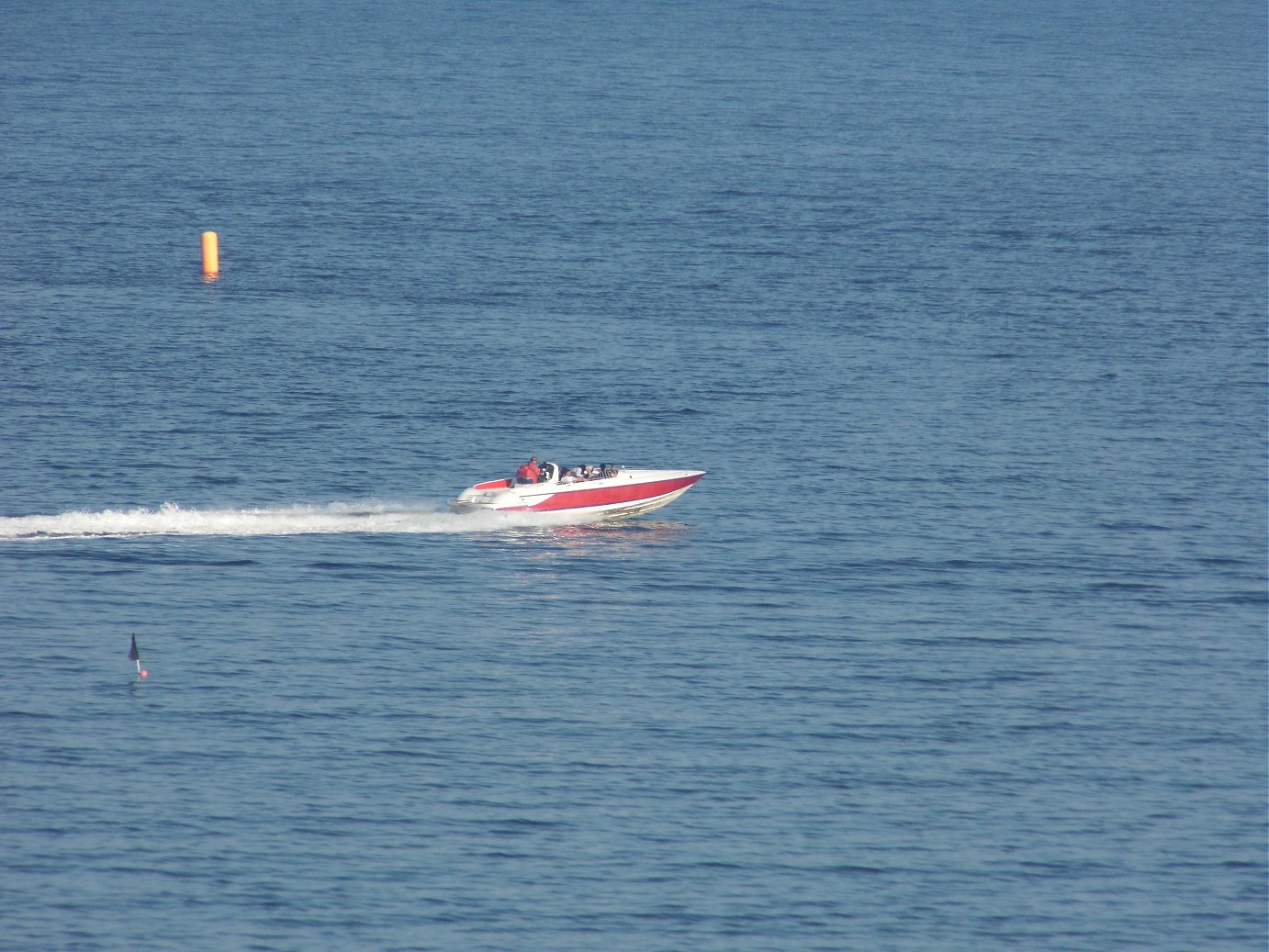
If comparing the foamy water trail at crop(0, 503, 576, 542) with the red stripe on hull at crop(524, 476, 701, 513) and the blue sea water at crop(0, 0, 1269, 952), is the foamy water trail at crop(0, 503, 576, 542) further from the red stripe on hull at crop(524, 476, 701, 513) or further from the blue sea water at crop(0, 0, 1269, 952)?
the red stripe on hull at crop(524, 476, 701, 513)

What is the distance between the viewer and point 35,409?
284ft

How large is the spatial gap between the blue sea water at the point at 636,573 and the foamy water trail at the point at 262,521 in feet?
0.88

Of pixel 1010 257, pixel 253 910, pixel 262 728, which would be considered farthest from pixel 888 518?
pixel 1010 257

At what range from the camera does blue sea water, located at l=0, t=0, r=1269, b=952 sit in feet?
160

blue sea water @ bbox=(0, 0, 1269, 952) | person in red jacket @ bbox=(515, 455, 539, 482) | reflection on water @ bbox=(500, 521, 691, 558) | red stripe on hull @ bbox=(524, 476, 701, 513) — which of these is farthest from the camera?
reflection on water @ bbox=(500, 521, 691, 558)

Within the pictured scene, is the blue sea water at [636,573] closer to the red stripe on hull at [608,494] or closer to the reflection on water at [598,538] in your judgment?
the reflection on water at [598,538]

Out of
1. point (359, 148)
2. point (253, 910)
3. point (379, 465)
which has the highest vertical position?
point (359, 148)

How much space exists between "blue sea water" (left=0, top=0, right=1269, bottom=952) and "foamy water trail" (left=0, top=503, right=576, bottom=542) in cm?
27

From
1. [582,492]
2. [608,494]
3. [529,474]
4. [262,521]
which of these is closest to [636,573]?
[608,494]

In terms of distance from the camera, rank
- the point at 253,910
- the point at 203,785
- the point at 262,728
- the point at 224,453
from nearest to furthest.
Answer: the point at 253,910 < the point at 203,785 < the point at 262,728 < the point at 224,453

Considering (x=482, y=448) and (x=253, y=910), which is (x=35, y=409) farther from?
(x=253, y=910)

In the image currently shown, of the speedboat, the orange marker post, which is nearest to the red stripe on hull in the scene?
the speedboat

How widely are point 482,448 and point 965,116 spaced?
4173 inches

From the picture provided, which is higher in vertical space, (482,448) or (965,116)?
(965,116)
